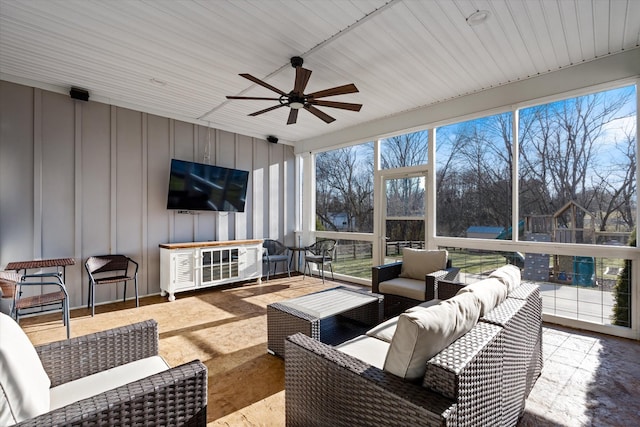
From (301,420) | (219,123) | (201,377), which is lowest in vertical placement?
(301,420)

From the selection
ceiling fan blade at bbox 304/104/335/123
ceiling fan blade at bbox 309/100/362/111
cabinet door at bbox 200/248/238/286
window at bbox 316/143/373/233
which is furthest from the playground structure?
cabinet door at bbox 200/248/238/286

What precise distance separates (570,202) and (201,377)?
4158mm

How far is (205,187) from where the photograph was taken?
517 cm

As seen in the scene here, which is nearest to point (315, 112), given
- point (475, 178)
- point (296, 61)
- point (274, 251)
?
point (296, 61)

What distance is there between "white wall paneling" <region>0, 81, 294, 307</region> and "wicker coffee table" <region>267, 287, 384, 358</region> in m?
3.11

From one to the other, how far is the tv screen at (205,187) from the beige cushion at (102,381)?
3.64m

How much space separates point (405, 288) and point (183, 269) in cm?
330

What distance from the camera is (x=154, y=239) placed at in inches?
191

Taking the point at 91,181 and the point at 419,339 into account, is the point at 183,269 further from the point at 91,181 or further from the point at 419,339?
the point at 419,339

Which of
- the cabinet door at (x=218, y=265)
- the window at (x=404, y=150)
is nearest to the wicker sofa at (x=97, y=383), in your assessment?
the cabinet door at (x=218, y=265)

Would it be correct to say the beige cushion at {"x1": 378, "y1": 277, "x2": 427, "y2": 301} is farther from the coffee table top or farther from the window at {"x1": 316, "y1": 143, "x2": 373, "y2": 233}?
the window at {"x1": 316, "y1": 143, "x2": 373, "y2": 233}

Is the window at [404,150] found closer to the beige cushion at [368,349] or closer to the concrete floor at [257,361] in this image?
the concrete floor at [257,361]

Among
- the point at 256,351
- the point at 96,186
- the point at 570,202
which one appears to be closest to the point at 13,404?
the point at 256,351

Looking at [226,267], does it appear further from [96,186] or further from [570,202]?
[570,202]
